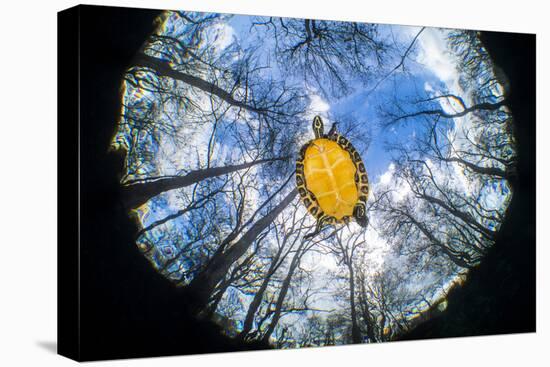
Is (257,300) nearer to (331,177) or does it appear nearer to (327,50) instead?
(331,177)

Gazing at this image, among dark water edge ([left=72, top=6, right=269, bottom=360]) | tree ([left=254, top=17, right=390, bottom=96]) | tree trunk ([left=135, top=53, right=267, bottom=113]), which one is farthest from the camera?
tree ([left=254, top=17, right=390, bottom=96])

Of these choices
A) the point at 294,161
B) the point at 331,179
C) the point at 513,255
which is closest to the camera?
the point at 294,161


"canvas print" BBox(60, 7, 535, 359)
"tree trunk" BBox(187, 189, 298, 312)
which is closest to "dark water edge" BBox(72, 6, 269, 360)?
"canvas print" BBox(60, 7, 535, 359)

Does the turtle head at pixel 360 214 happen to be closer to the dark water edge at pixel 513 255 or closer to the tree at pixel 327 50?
the tree at pixel 327 50

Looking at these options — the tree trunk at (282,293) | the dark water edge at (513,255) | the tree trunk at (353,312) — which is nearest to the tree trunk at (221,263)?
the tree trunk at (282,293)

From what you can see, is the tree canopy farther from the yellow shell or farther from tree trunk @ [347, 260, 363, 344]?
the yellow shell

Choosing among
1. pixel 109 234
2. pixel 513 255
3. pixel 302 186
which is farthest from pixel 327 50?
pixel 513 255
